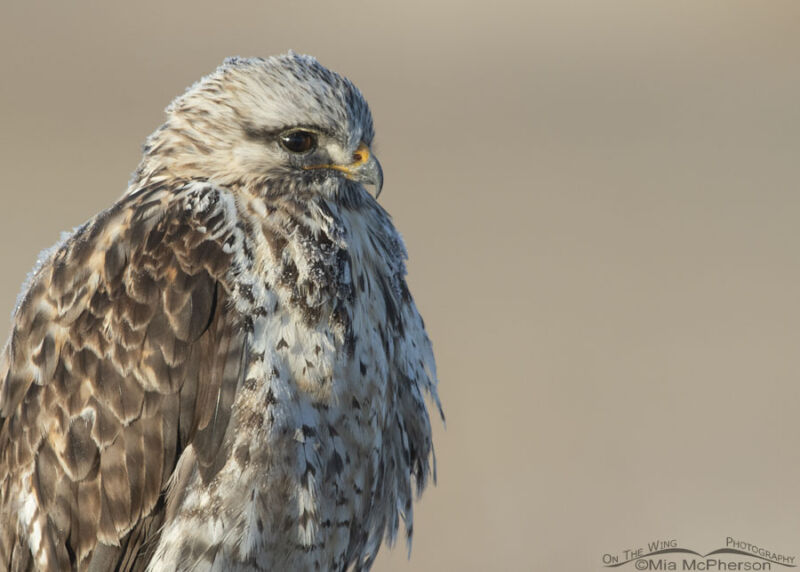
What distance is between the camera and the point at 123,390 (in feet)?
12.4

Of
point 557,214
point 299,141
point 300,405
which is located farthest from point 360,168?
→ point 557,214

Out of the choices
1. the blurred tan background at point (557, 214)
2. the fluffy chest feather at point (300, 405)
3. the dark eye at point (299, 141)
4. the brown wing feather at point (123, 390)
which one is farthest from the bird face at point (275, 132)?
the blurred tan background at point (557, 214)

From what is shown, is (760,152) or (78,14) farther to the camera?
(78,14)

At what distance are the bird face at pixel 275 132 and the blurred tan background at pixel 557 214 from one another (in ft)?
14.3

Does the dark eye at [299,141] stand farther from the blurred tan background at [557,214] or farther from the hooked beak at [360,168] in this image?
the blurred tan background at [557,214]

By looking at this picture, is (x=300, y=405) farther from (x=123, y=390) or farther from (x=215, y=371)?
(x=123, y=390)

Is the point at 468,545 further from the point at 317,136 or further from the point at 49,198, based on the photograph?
the point at 49,198

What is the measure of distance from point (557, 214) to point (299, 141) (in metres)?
10.1

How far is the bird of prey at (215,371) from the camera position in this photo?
12.2 ft

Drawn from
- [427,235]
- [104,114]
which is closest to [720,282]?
[427,235]

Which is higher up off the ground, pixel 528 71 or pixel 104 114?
pixel 528 71

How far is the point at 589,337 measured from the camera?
433 inches

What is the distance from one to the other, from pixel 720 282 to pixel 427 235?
316 centimetres

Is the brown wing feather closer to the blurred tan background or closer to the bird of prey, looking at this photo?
the bird of prey
